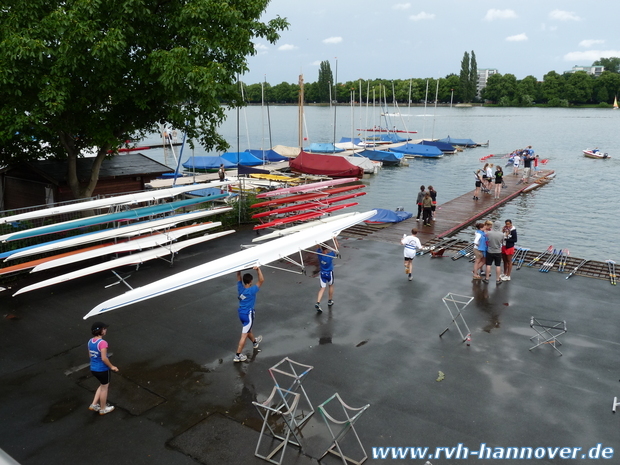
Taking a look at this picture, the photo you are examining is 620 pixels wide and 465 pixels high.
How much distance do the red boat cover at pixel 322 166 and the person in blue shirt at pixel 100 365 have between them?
35987mm

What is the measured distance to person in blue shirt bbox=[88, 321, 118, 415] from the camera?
313 inches

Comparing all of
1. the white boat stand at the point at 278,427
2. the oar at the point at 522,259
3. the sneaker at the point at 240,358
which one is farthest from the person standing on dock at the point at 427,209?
the white boat stand at the point at 278,427

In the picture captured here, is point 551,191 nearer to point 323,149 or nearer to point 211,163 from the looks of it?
point 323,149

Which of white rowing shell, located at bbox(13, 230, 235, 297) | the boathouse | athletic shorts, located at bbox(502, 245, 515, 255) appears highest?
the boathouse

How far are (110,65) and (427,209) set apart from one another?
44.3ft

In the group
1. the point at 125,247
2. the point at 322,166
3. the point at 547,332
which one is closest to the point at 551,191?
the point at 322,166

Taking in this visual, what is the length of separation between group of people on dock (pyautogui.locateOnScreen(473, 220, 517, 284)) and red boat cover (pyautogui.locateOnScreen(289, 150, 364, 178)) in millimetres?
29203

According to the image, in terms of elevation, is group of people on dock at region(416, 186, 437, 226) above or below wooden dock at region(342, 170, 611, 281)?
above

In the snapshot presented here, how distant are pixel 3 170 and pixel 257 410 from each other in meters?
17.1

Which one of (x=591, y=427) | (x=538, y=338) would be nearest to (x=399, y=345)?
(x=538, y=338)

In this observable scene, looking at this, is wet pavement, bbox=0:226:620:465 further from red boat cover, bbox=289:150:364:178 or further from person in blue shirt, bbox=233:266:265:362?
red boat cover, bbox=289:150:364:178

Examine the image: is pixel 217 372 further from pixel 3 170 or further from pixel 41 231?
pixel 3 170

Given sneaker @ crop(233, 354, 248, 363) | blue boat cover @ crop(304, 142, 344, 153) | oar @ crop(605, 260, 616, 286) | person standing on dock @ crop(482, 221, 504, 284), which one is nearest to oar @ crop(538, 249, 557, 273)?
oar @ crop(605, 260, 616, 286)

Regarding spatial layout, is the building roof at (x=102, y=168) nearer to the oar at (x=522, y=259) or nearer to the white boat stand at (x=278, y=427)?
the oar at (x=522, y=259)
